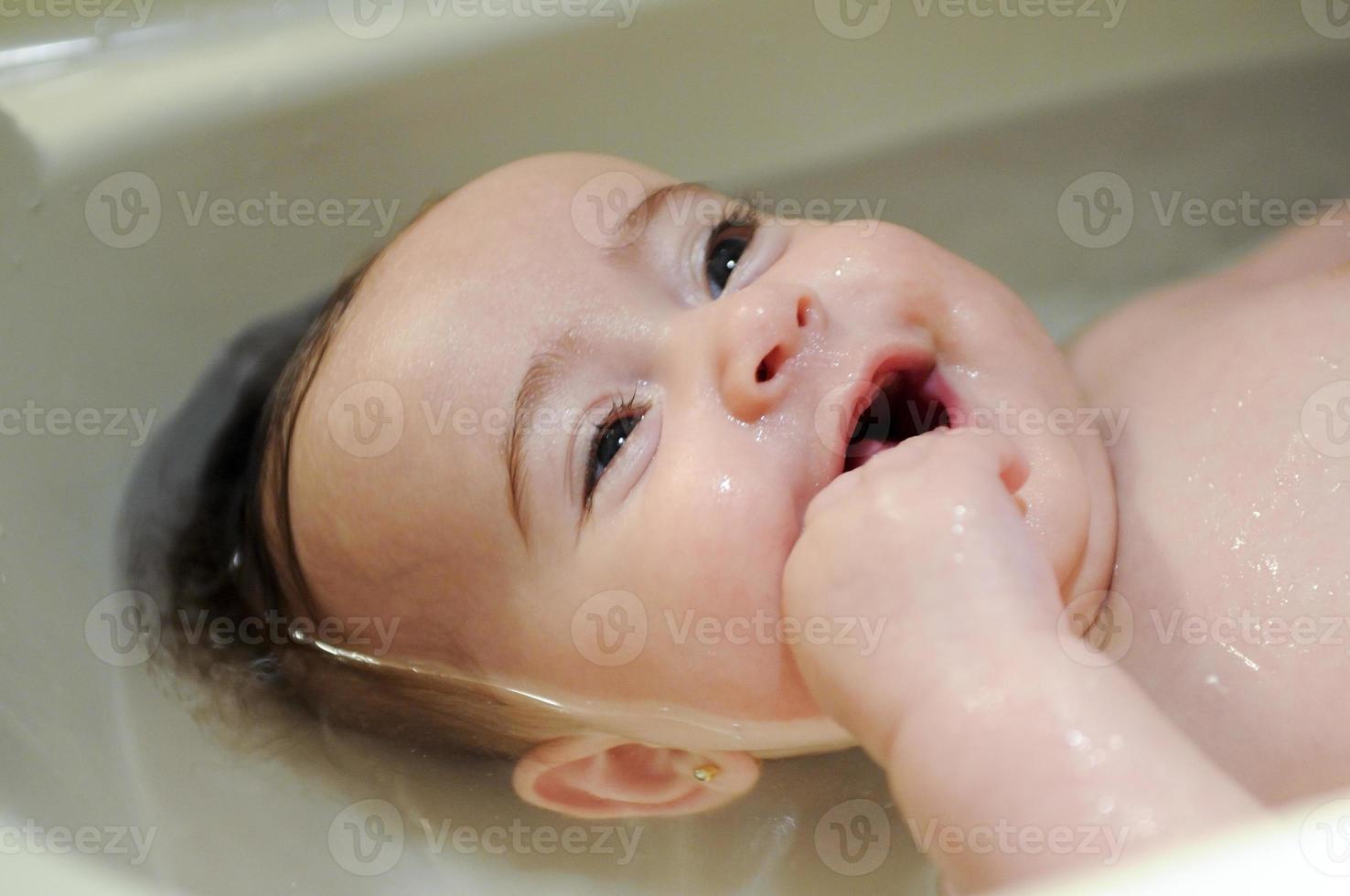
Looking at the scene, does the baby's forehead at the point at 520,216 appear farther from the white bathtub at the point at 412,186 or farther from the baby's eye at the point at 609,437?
the white bathtub at the point at 412,186

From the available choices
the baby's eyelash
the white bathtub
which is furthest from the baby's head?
the white bathtub

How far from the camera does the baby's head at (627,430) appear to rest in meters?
0.75

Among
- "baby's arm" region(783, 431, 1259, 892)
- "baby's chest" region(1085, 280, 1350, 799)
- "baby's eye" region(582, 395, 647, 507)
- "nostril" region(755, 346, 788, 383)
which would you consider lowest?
"baby's chest" region(1085, 280, 1350, 799)

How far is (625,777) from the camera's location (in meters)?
0.95

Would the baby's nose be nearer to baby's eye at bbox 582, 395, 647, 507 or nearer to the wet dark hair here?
baby's eye at bbox 582, 395, 647, 507

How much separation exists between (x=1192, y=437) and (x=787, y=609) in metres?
0.37

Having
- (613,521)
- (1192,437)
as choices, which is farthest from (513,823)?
(1192,437)

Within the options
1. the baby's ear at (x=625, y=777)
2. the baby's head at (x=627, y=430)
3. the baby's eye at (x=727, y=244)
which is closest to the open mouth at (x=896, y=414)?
the baby's head at (x=627, y=430)

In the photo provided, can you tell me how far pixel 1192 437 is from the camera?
2.80ft

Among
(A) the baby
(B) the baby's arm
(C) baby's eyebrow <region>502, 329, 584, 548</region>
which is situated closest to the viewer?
(B) the baby's arm

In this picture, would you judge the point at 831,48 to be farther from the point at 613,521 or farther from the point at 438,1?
the point at 613,521

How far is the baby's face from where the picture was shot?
29.6 inches

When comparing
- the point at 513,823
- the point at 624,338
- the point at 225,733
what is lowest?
the point at 513,823

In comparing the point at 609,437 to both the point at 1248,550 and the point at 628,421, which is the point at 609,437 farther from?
the point at 1248,550
